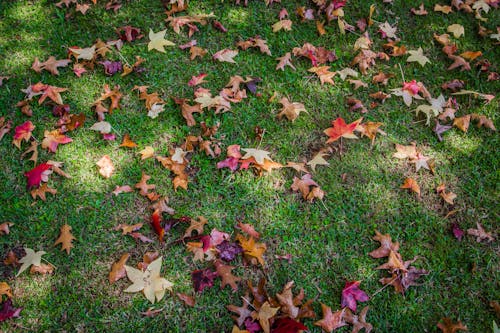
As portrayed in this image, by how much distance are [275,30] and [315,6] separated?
567 millimetres

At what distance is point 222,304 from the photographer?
8.34ft

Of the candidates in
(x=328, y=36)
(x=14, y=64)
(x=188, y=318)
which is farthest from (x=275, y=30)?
(x=188, y=318)

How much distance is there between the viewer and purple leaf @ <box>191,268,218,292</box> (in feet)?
8.48

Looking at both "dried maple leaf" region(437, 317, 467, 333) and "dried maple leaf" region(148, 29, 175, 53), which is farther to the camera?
"dried maple leaf" region(148, 29, 175, 53)

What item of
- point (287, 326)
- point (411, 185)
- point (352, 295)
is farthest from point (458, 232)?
point (287, 326)

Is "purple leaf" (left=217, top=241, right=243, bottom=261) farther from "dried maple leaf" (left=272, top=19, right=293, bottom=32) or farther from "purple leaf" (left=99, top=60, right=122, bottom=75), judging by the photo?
"dried maple leaf" (left=272, top=19, right=293, bottom=32)

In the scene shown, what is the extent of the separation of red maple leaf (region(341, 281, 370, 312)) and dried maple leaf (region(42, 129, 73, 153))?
2321mm

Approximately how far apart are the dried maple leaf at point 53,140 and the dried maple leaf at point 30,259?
829mm

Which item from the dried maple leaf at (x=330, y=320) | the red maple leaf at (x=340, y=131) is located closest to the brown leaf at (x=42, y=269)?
the dried maple leaf at (x=330, y=320)

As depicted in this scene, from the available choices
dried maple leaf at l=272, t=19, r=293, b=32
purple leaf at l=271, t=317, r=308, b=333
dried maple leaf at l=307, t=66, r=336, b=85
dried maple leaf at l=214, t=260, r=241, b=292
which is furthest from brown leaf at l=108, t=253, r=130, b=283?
dried maple leaf at l=272, t=19, r=293, b=32

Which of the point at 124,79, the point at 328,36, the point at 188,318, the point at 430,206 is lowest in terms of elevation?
the point at 188,318

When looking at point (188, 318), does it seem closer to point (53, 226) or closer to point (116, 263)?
point (116, 263)

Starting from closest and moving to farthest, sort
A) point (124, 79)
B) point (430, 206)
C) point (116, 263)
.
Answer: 1. point (116, 263)
2. point (430, 206)
3. point (124, 79)

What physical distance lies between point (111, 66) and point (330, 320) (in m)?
2.73
